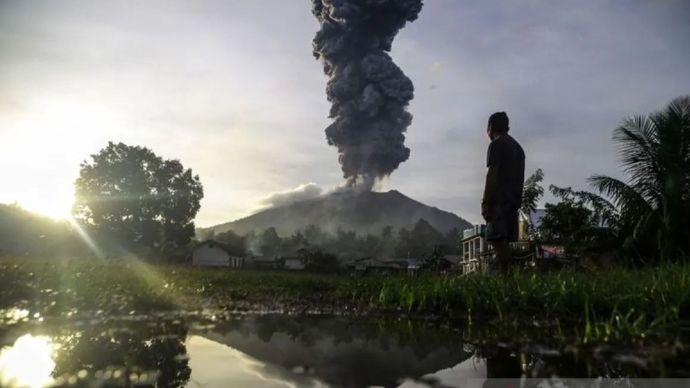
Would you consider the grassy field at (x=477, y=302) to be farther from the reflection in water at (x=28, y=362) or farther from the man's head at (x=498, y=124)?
the man's head at (x=498, y=124)

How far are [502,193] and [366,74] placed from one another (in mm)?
108878

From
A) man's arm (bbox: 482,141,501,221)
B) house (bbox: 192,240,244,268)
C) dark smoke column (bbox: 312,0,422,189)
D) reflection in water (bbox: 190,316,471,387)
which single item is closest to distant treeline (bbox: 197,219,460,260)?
dark smoke column (bbox: 312,0,422,189)

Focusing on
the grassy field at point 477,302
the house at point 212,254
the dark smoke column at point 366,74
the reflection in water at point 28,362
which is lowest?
the reflection in water at point 28,362

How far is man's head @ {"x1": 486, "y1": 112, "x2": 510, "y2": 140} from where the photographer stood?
6.28 meters

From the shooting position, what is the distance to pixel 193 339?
2.85 metres

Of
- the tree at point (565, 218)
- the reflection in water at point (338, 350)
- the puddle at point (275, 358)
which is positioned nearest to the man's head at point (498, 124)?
the reflection in water at point (338, 350)

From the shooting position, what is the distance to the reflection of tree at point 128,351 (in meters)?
1.90

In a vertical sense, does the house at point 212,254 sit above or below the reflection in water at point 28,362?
above

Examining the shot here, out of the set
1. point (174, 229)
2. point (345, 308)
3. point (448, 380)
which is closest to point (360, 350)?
point (448, 380)

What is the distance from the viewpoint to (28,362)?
2.03 m

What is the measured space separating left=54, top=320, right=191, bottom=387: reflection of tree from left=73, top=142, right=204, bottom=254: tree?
49477 millimetres

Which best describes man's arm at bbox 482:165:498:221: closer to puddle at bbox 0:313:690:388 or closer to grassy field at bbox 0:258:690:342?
grassy field at bbox 0:258:690:342

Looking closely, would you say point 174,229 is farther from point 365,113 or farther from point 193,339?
point 365,113

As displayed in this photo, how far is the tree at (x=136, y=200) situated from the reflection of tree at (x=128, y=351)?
4948 cm
